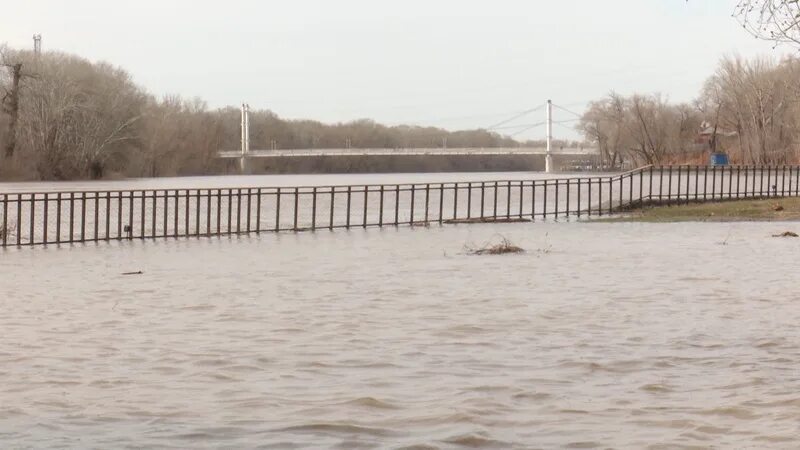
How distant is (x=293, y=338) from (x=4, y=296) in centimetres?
662

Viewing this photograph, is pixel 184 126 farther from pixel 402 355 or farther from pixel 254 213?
pixel 402 355

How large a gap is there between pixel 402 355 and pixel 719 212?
120 ft

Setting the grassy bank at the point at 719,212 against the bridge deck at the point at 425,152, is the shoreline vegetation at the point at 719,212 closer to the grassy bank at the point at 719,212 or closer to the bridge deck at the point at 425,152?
the grassy bank at the point at 719,212

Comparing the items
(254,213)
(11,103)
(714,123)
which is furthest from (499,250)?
(714,123)

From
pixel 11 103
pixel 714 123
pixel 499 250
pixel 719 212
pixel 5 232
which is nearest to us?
pixel 499 250

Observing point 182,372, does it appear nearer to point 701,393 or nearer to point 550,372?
point 550,372

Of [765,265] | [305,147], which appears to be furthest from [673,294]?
[305,147]

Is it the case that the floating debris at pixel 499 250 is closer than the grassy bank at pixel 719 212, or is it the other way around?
the floating debris at pixel 499 250

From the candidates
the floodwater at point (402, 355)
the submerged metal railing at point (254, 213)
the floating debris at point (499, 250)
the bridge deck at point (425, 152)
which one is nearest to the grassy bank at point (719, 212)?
the submerged metal railing at point (254, 213)

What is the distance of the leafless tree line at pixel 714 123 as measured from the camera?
109 m

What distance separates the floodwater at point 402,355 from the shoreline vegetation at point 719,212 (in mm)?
18909

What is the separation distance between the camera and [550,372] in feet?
37.0

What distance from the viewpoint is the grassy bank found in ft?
144

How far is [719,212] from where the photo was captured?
47094mm
